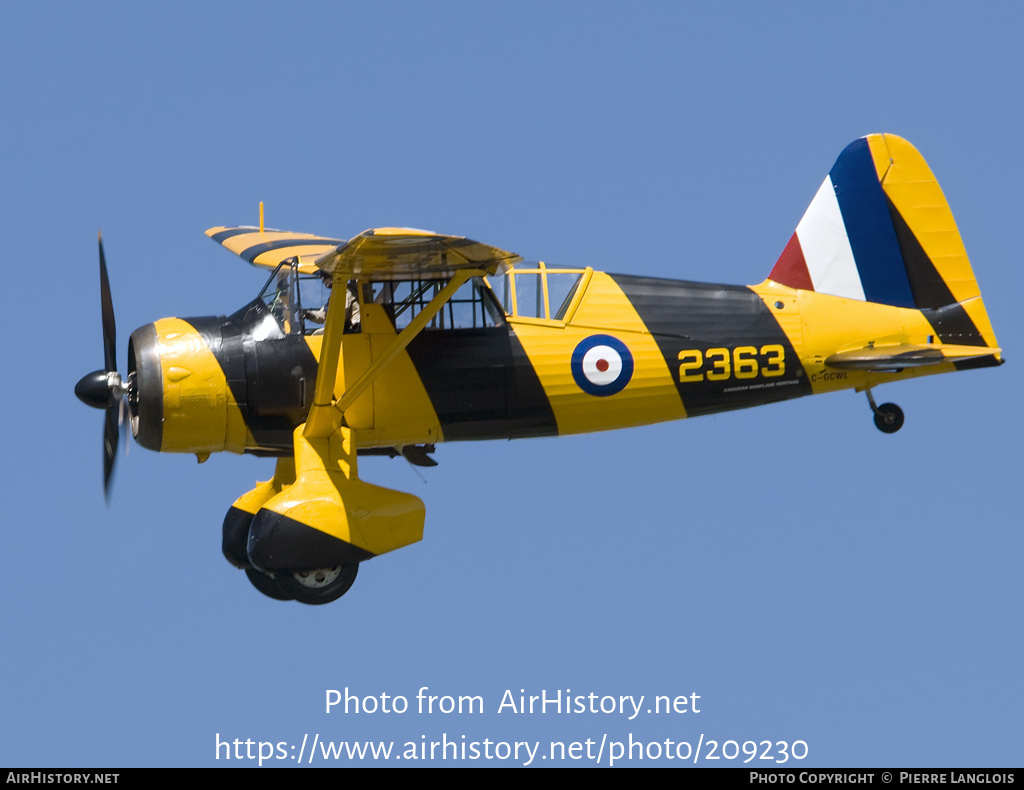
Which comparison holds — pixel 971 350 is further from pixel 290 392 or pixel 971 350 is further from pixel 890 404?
pixel 290 392

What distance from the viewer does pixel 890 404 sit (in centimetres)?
1753

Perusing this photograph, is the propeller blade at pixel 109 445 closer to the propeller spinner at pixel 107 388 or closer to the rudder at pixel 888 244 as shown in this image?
the propeller spinner at pixel 107 388

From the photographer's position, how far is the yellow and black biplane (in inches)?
614

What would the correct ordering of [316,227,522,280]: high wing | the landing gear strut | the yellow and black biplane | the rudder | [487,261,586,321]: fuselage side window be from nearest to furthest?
[316,227,522,280]: high wing, the yellow and black biplane, [487,261,586,321]: fuselage side window, the rudder, the landing gear strut

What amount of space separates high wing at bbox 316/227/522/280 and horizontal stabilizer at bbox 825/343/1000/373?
3699 mm

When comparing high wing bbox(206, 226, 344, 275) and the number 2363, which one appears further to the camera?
high wing bbox(206, 226, 344, 275)

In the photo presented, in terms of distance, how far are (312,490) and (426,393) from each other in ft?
4.32

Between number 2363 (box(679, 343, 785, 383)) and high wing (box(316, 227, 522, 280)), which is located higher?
high wing (box(316, 227, 522, 280))

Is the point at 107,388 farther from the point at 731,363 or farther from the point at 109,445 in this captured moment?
the point at 731,363

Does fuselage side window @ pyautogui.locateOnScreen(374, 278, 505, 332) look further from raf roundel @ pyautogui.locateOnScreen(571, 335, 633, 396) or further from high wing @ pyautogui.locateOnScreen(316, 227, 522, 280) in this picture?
raf roundel @ pyautogui.locateOnScreen(571, 335, 633, 396)

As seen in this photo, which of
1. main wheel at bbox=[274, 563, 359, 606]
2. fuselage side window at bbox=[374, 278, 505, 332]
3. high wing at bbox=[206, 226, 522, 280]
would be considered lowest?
main wheel at bbox=[274, 563, 359, 606]

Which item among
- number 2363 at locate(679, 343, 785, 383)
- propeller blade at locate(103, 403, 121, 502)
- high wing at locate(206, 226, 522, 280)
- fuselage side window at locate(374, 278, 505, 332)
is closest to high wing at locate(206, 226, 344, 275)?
high wing at locate(206, 226, 522, 280)

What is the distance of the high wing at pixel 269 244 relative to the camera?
17469 mm

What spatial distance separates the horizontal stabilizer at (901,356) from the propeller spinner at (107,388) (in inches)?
252
